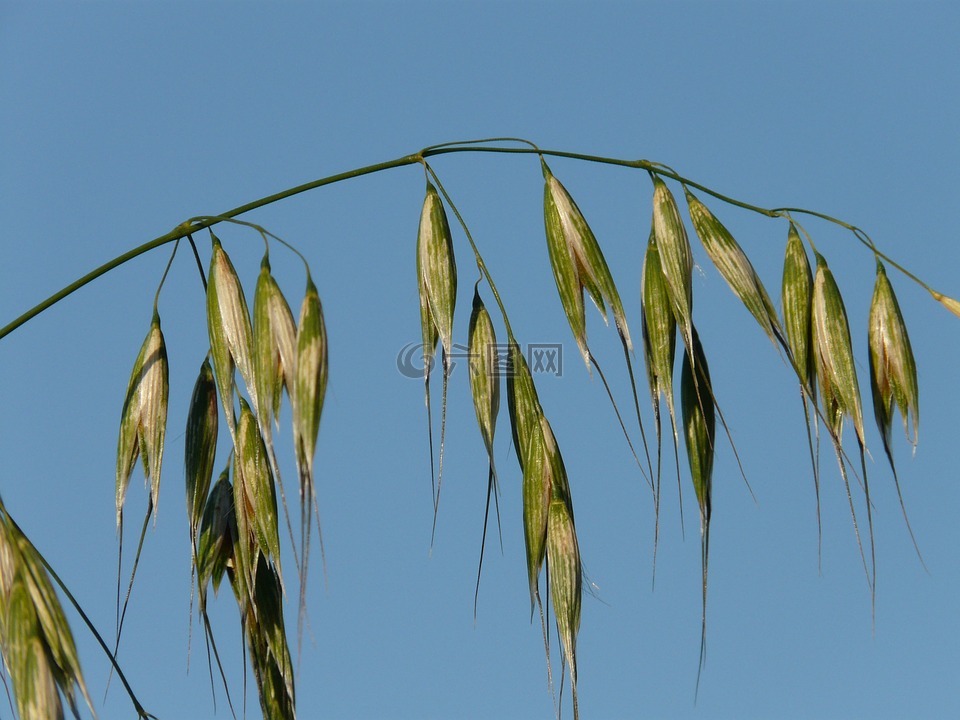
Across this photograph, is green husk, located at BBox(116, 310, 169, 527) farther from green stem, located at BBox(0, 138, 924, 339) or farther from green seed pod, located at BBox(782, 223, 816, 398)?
green seed pod, located at BBox(782, 223, 816, 398)

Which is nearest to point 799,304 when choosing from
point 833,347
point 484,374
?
point 833,347

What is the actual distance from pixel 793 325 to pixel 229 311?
A: 1020mm

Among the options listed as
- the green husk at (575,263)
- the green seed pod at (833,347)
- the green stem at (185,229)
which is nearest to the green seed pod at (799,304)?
the green seed pod at (833,347)

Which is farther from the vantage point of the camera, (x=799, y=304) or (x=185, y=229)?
(x=799, y=304)

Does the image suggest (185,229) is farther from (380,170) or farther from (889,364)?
(889,364)

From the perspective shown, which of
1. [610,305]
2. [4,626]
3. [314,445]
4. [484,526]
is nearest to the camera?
[4,626]

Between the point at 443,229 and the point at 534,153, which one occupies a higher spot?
the point at 534,153

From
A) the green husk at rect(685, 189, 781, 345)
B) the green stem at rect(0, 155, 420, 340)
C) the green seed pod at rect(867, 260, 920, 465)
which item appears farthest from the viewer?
the green seed pod at rect(867, 260, 920, 465)

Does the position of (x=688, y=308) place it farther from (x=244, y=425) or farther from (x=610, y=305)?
(x=244, y=425)

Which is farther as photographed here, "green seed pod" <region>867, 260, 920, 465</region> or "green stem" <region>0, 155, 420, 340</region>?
"green seed pod" <region>867, 260, 920, 465</region>

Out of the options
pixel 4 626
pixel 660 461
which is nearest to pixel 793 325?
pixel 660 461

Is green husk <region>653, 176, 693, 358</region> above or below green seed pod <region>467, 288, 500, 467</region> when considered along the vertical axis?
above

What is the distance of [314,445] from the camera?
1.58 metres

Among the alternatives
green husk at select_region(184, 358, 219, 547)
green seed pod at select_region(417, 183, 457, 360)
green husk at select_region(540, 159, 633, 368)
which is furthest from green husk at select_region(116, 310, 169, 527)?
green husk at select_region(540, 159, 633, 368)
